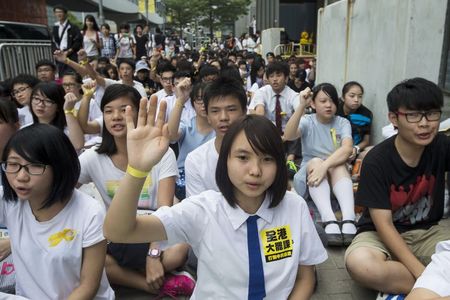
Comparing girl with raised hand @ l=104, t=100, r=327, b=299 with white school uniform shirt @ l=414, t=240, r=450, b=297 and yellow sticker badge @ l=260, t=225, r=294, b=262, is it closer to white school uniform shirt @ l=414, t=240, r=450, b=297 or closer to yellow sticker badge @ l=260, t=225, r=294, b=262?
yellow sticker badge @ l=260, t=225, r=294, b=262

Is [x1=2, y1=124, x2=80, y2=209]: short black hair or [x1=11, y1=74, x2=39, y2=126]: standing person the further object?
[x1=11, y1=74, x2=39, y2=126]: standing person

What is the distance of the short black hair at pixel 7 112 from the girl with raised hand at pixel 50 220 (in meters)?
0.88

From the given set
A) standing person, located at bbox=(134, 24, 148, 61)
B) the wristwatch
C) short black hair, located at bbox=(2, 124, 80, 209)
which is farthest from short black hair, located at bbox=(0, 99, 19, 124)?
standing person, located at bbox=(134, 24, 148, 61)

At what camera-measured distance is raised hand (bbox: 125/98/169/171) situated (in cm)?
155

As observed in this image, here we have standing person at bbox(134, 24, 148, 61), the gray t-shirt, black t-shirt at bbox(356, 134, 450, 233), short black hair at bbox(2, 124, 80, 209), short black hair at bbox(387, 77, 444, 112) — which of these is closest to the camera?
short black hair at bbox(2, 124, 80, 209)

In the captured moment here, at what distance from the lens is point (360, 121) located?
16.8 feet

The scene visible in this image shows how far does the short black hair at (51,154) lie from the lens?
1.94 meters

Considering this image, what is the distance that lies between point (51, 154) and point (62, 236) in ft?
1.37

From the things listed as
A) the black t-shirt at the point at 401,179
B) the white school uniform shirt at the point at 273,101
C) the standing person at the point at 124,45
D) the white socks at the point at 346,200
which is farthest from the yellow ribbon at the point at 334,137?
the standing person at the point at 124,45

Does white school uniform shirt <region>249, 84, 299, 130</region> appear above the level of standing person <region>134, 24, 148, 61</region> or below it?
below

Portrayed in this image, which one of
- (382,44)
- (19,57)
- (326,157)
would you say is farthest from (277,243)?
(19,57)

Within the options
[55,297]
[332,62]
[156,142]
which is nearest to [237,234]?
[156,142]

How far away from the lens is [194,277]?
9.64 ft

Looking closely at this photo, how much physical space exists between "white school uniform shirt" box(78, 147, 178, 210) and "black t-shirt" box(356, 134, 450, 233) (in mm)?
1319
